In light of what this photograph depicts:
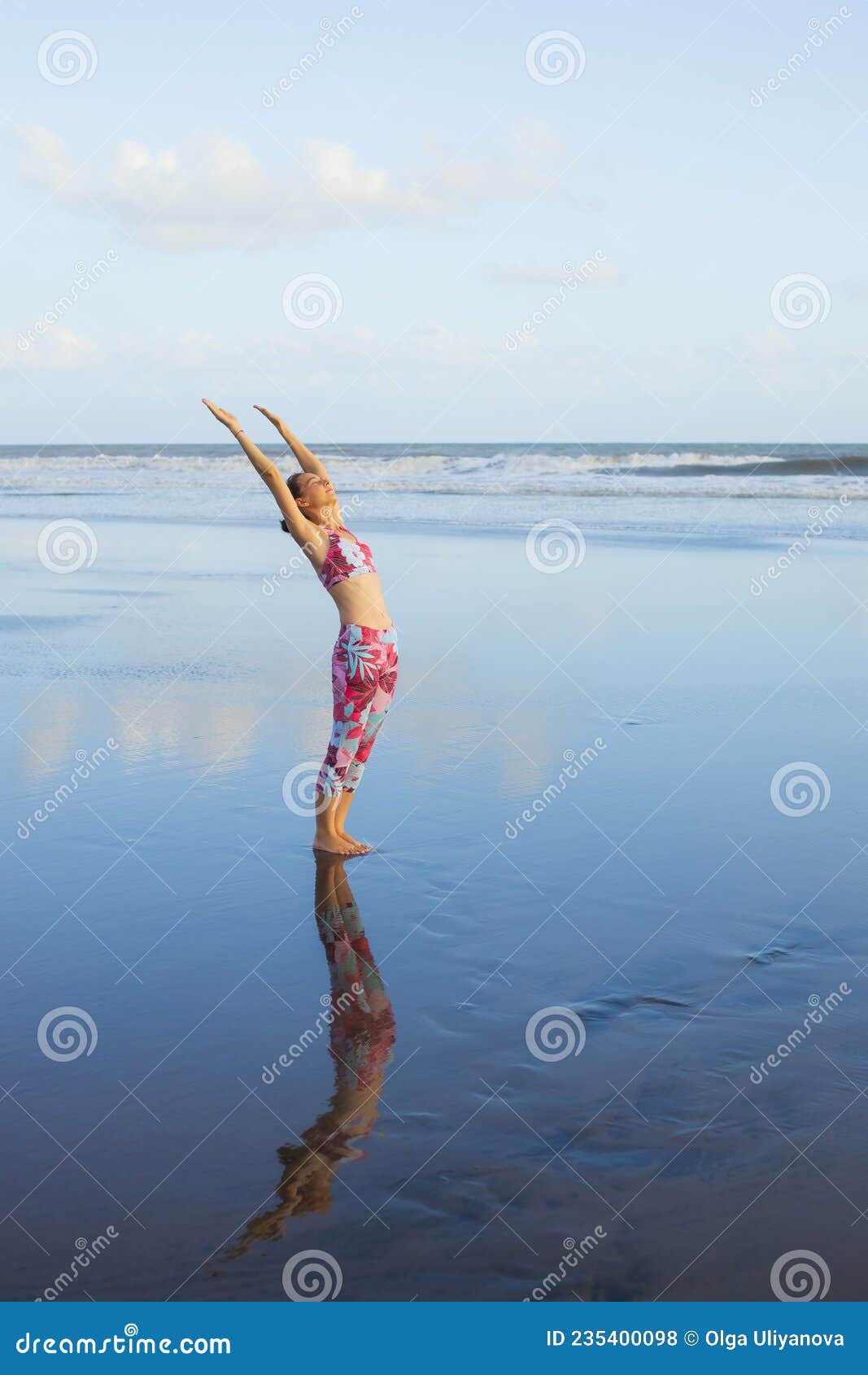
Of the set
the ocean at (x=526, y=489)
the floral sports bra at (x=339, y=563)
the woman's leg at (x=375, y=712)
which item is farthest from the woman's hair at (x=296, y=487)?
the ocean at (x=526, y=489)

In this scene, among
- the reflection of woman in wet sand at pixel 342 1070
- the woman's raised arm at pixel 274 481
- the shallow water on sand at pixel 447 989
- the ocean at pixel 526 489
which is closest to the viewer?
the shallow water on sand at pixel 447 989

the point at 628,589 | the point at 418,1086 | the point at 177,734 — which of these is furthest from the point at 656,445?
the point at 418,1086

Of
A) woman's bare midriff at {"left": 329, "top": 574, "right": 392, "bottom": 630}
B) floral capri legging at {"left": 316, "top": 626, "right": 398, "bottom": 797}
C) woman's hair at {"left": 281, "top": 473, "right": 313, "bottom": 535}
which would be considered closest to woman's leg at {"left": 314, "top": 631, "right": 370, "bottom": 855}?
floral capri legging at {"left": 316, "top": 626, "right": 398, "bottom": 797}

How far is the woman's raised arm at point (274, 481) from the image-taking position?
586 cm

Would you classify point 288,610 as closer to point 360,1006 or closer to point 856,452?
point 360,1006

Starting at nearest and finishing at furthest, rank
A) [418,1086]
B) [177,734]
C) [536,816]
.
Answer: [418,1086], [536,816], [177,734]

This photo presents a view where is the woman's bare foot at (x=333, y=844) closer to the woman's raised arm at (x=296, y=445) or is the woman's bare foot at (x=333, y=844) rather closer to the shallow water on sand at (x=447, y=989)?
the shallow water on sand at (x=447, y=989)

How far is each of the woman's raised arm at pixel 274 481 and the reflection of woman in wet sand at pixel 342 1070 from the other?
1.67 m

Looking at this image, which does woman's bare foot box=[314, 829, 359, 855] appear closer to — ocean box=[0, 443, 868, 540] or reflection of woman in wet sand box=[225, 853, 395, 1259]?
reflection of woman in wet sand box=[225, 853, 395, 1259]

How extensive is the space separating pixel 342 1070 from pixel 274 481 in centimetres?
293

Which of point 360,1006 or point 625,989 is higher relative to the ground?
point 625,989

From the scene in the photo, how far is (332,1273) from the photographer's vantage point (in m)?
2.95

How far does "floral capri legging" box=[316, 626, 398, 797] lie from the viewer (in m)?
6.20

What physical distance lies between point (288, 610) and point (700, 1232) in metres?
11.3
